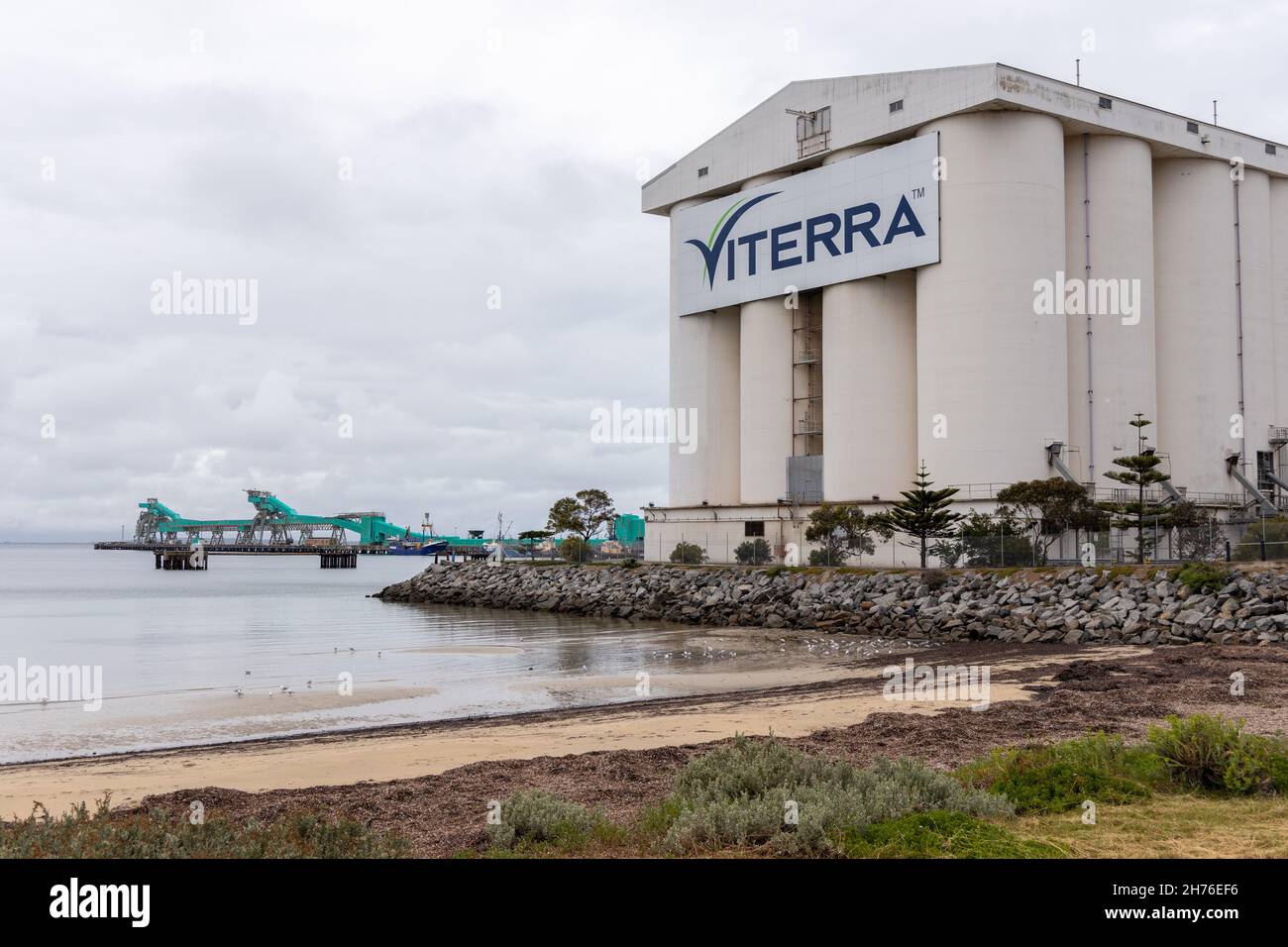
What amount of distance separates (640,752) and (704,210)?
55.3 m

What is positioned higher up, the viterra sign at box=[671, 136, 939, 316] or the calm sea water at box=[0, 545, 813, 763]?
the viterra sign at box=[671, 136, 939, 316]

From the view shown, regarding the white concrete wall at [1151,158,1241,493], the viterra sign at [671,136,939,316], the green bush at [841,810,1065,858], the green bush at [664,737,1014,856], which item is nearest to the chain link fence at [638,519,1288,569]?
the white concrete wall at [1151,158,1241,493]

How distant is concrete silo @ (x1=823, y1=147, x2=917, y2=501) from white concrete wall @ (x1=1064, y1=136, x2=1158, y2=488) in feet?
26.5

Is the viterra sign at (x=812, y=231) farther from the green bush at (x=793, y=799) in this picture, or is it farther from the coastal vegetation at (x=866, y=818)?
the green bush at (x=793, y=799)

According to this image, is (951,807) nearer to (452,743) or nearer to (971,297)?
(452,743)

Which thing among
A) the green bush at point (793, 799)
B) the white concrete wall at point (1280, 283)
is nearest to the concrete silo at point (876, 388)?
the white concrete wall at point (1280, 283)

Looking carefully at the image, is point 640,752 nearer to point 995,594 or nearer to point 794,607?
point 995,594

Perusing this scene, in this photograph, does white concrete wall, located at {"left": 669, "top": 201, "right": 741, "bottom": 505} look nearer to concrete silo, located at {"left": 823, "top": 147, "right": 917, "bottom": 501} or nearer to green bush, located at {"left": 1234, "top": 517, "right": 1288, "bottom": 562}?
concrete silo, located at {"left": 823, "top": 147, "right": 917, "bottom": 501}

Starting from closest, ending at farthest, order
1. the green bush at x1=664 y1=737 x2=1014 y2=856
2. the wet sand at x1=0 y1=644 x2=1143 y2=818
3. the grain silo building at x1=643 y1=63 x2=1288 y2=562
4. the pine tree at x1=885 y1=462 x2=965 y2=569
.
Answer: the green bush at x1=664 y1=737 x2=1014 y2=856 < the wet sand at x1=0 y1=644 x2=1143 y2=818 < the pine tree at x1=885 y1=462 x2=965 y2=569 < the grain silo building at x1=643 y1=63 x2=1288 y2=562

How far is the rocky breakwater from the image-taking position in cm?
3105

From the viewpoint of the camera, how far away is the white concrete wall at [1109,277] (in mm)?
52844

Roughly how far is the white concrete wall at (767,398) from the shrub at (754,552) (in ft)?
13.5
